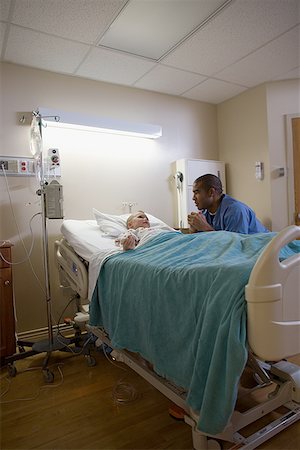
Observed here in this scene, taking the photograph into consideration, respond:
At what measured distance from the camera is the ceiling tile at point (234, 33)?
2018 mm

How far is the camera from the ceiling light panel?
1948 millimetres

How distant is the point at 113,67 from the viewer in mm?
2660

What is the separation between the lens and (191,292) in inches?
46.8

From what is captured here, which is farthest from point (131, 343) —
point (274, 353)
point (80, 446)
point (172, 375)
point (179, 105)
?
point (179, 105)

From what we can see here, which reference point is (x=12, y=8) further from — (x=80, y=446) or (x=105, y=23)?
(x=80, y=446)

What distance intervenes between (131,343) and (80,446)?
468 mm

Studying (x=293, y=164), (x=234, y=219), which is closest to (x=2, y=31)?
(x=234, y=219)

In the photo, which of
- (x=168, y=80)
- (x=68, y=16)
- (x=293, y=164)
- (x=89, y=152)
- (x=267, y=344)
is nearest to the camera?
(x=267, y=344)

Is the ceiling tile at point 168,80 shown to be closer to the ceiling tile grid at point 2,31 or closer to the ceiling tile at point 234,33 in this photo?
the ceiling tile at point 234,33

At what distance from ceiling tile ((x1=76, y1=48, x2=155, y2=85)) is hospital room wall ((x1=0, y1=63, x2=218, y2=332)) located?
110mm

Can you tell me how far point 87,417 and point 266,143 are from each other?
285 cm

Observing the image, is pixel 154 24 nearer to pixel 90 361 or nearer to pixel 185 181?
pixel 185 181

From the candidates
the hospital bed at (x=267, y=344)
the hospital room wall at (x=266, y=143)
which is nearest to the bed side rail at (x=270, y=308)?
the hospital bed at (x=267, y=344)

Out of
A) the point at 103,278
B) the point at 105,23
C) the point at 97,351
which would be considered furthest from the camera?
the point at 97,351
